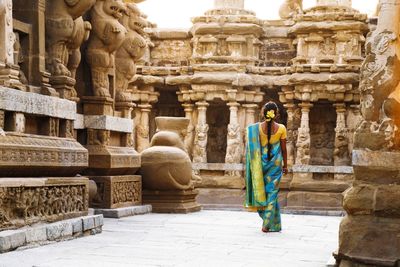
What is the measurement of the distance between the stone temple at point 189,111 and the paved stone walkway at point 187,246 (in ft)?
1.15

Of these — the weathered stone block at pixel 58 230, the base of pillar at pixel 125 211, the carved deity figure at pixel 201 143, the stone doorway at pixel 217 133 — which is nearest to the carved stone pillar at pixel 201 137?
the carved deity figure at pixel 201 143

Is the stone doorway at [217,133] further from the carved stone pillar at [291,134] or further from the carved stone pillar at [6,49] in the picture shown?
the carved stone pillar at [6,49]

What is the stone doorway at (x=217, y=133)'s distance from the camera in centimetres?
1802

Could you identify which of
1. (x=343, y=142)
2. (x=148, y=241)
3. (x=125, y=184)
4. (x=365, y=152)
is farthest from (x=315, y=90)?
(x=365, y=152)

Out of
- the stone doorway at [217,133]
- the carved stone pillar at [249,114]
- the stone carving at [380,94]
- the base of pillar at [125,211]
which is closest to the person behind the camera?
the stone carving at [380,94]

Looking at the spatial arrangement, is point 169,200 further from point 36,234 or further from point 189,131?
point 189,131

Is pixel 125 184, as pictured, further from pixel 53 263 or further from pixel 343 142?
pixel 343 142

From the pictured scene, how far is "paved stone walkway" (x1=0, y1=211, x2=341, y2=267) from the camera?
18.1ft

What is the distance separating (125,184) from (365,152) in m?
5.36

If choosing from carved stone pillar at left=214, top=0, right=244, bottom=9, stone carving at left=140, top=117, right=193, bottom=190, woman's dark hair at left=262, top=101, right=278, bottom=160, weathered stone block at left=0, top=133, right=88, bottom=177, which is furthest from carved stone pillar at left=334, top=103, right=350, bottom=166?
weathered stone block at left=0, top=133, right=88, bottom=177

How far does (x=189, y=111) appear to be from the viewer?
1728 cm

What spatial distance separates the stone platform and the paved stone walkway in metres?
0.10

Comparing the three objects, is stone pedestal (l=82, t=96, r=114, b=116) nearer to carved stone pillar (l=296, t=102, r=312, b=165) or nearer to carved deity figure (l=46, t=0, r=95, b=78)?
carved deity figure (l=46, t=0, r=95, b=78)

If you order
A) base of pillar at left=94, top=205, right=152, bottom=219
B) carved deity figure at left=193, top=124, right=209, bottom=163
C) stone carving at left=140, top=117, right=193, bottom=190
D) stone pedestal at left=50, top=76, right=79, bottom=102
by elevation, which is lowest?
base of pillar at left=94, top=205, right=152, bottom=219
